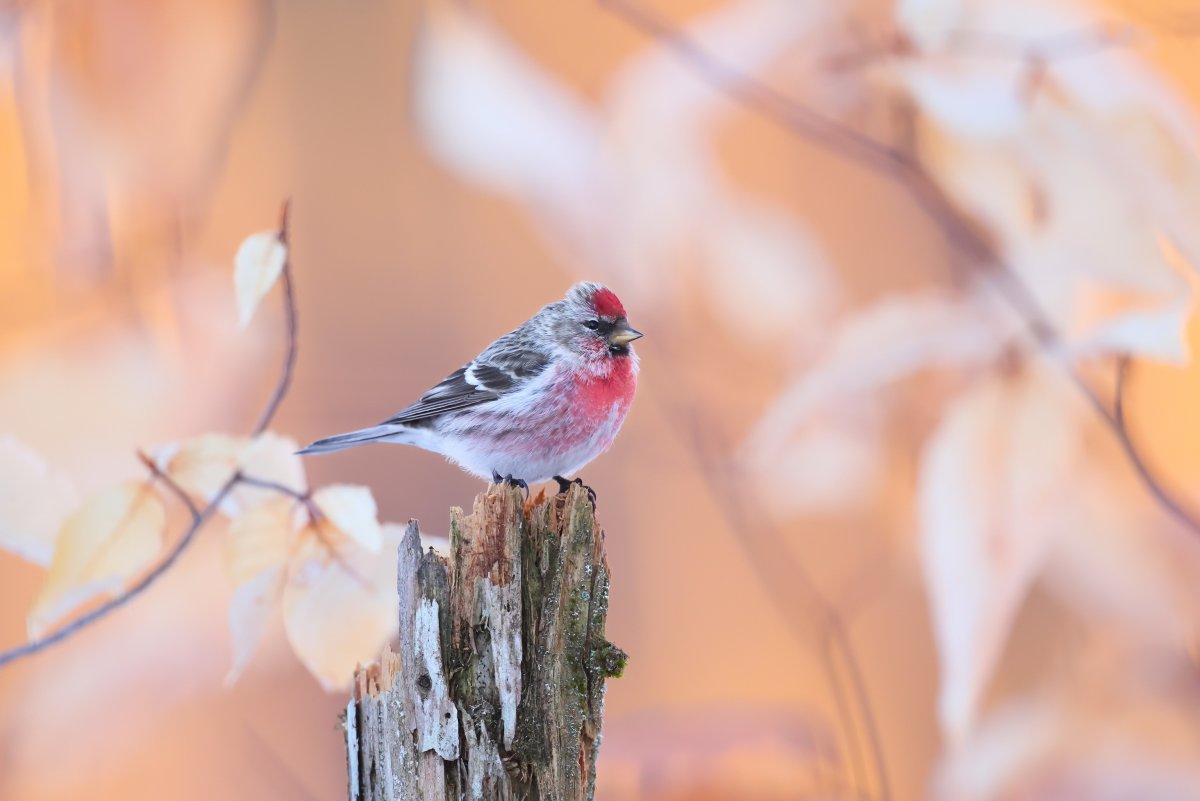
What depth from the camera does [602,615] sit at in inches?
36.2

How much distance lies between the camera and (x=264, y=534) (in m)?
1.55

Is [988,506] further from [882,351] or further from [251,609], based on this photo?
[251,609]

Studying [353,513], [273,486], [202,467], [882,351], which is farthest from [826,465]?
[202,467]

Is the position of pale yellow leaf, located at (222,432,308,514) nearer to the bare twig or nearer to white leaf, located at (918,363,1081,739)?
the bare twig

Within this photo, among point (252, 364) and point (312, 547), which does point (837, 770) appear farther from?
point (252, 364)

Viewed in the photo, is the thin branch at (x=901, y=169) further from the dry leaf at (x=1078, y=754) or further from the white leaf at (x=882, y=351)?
the dry leaf at (x=1078, y=754)

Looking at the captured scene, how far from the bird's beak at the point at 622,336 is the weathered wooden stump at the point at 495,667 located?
415 mm

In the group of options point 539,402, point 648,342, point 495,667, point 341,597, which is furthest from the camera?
point 648,342

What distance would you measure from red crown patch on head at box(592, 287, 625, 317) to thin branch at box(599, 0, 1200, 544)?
626mm

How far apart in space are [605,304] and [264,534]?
626 millimetres

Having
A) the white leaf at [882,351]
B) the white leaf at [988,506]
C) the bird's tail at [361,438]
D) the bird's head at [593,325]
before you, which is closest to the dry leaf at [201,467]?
the bird's tail at [361,438]

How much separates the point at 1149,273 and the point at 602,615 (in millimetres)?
1179

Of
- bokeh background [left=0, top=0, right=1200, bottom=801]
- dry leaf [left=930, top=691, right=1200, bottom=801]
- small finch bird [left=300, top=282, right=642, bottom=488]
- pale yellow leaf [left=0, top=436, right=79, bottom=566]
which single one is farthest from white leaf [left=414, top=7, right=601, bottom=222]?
dry leaf [left=930, top=691, right=1200, bottom=801]

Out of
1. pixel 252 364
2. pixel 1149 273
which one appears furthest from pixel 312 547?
pixel 1149 273
